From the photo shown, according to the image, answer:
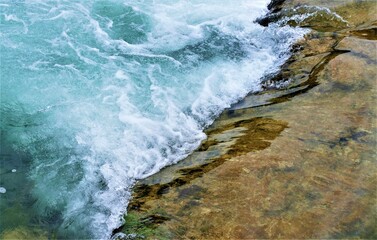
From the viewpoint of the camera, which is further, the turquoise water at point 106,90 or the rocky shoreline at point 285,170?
the turquoise water at point 106,90

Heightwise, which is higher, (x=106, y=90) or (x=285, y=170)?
(x=106, y=90)

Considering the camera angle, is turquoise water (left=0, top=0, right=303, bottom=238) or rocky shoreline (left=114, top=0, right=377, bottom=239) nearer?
rocky shoreline (left=114, top=0, right=377, bottom=239)

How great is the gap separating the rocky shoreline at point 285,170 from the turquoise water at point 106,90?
2.37ft

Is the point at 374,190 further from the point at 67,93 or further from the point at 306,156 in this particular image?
the point at 67,93

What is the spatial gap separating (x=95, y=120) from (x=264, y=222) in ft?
18.0

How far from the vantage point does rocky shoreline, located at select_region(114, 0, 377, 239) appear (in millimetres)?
6449

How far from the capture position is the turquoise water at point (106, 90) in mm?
8203

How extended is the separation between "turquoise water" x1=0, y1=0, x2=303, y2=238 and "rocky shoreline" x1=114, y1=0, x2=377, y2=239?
721mm

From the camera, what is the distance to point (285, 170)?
7242 millimetres

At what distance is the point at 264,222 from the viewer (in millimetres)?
6441

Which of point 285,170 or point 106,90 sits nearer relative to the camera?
point 285,170

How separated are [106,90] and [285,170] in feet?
19.3

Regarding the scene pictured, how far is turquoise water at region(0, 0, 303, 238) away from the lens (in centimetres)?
820

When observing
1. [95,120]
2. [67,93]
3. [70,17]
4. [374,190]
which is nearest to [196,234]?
[374,190]
